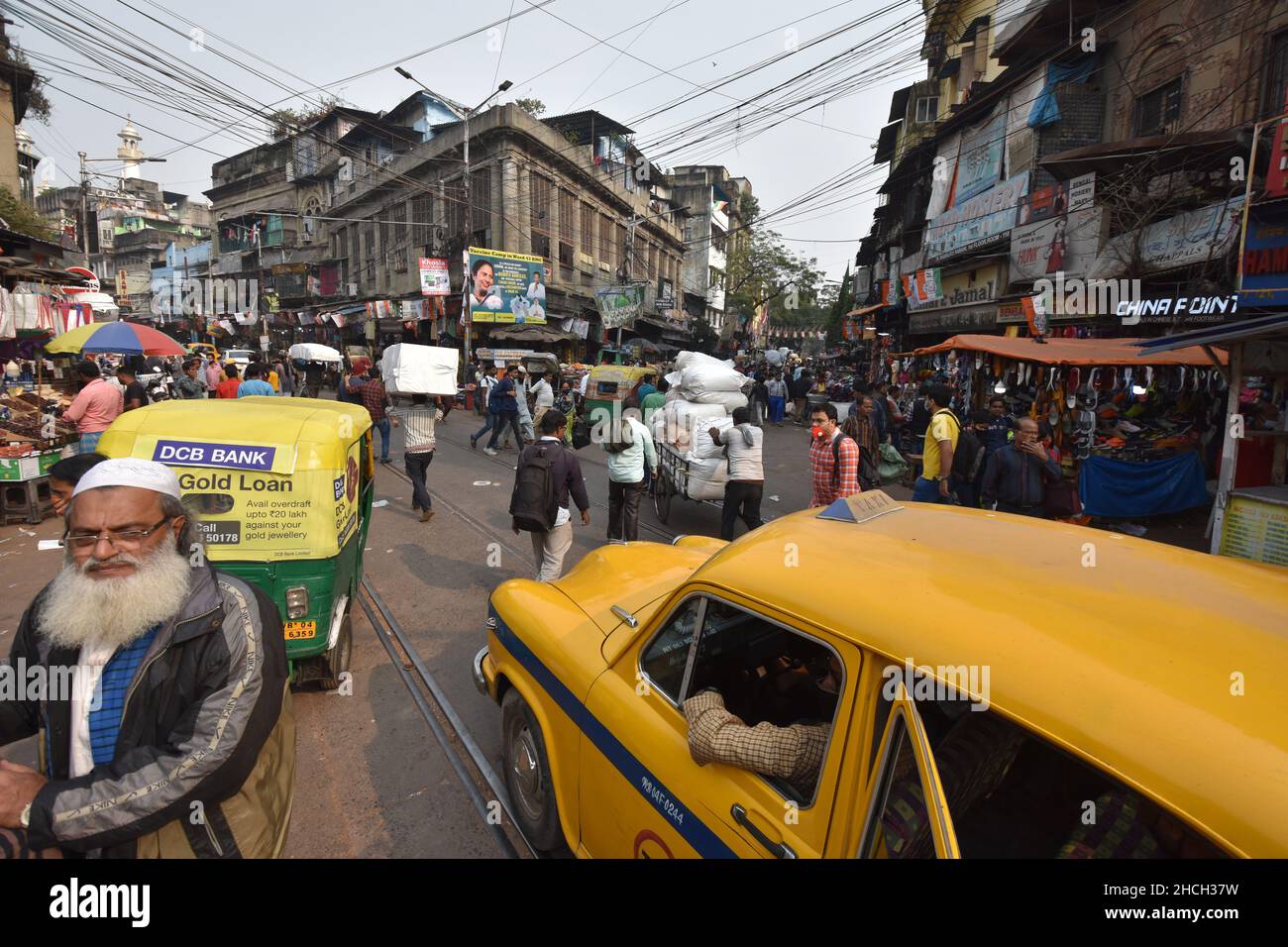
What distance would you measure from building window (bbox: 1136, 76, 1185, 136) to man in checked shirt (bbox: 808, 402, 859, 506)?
11.0 m

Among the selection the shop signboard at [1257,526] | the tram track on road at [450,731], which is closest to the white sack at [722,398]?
the tram track on road at [450,731]

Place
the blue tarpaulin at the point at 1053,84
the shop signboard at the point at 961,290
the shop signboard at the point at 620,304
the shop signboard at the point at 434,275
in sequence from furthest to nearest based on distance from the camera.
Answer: the shop signboard at the point at 620,304, the shop signboard at the point at 434,275, the shop signboard at the point at 961,290, the blue tarpaulin at the point at 1053,84

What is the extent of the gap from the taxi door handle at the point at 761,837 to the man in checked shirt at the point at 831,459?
437 cm

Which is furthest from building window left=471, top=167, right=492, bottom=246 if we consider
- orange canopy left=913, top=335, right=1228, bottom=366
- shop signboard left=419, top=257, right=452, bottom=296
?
orange canopy left=913, top=335, right=1228, bottom=366

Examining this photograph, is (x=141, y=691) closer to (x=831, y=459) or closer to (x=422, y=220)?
(x=831, y=459)

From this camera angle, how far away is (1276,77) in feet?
32.8

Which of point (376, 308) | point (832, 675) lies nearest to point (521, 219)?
point (376, 308)

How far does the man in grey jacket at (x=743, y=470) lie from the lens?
6.55m

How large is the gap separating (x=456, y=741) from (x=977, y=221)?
59.1 ft

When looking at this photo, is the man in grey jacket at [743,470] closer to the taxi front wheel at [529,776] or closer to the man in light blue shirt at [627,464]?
the man in light blue shirt at [627,464]

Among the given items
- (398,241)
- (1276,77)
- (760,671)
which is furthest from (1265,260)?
(398,241)

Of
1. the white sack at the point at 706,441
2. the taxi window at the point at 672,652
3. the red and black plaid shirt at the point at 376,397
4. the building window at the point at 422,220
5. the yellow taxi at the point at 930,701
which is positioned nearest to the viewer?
the yellow taxi at the point at 930,701
